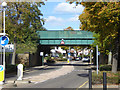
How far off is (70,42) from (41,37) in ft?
20.2

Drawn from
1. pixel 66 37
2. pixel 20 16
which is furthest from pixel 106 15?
pixel 66 37

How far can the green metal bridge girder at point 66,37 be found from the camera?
45719 mm

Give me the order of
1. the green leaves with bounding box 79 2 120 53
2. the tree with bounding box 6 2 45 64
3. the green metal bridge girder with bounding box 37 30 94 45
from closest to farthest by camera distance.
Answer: the green leaves with bounding box 79 2 120 53, the tree with bounding box 6 2 45 64, the green metal bridge girder with bounding box 37 30 94 45

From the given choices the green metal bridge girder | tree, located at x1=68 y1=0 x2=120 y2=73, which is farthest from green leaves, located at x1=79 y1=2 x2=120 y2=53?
the green metal bridge girder

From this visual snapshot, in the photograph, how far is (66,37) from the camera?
45781 millimetres

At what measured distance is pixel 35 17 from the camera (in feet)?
100

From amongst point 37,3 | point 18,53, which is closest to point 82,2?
point 37,3

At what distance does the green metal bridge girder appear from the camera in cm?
4572

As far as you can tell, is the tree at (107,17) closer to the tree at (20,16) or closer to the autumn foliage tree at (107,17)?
the autumn foliage tree at (107,17)

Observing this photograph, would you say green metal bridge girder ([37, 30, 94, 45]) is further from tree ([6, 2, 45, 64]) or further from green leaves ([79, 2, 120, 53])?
green leaves ([79, 2, 120, 53])

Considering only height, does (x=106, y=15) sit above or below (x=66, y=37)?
below

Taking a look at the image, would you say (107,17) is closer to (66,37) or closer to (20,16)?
(20,16)

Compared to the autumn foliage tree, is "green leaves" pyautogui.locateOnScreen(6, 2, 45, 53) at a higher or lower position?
higher

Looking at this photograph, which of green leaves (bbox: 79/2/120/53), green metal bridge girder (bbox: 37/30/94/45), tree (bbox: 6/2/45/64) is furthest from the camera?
green metal bridge girder (bbox: 37/30/94/45)
